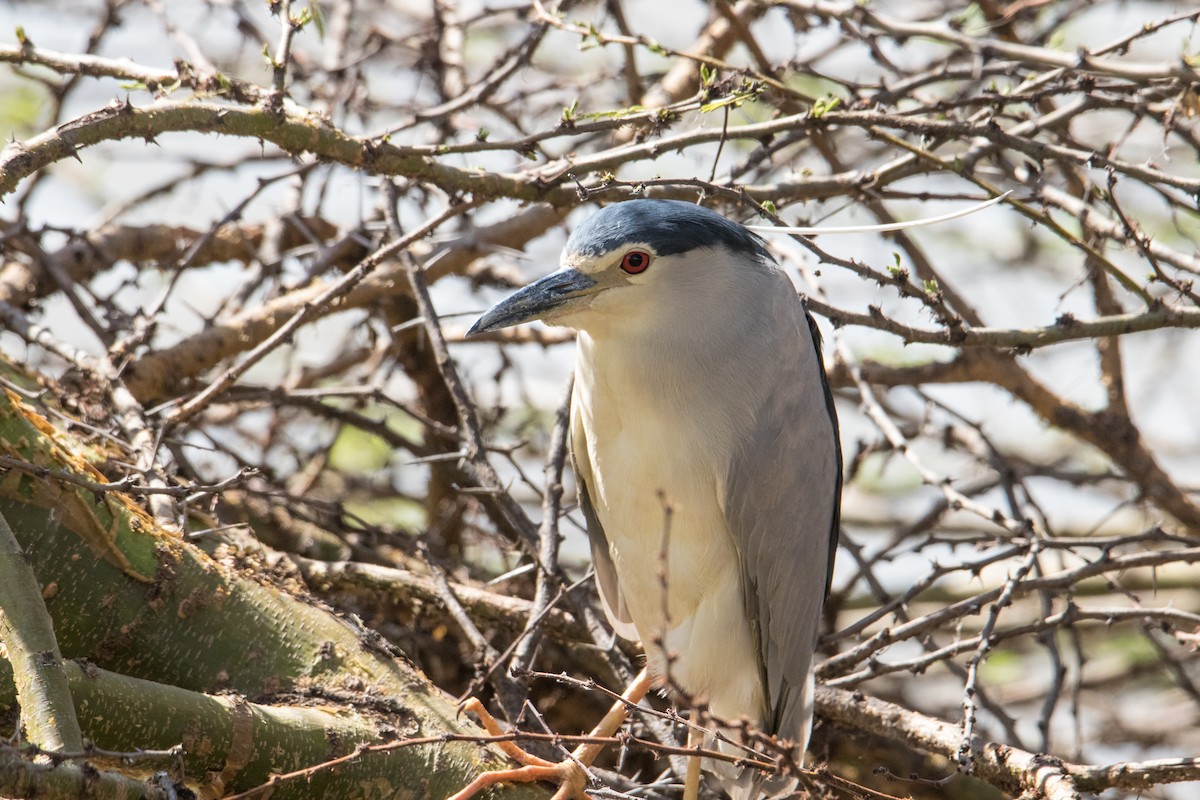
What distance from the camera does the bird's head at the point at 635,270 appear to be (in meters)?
2.39

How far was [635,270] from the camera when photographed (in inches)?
96.6

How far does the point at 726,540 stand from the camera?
2670mm

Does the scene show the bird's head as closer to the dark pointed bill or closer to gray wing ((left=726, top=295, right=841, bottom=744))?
the dark pointed bill

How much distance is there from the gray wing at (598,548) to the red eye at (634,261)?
20.4 inches

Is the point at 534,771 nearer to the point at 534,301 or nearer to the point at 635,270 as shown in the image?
the point at 534,301

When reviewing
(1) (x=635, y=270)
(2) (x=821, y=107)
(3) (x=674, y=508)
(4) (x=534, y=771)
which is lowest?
(4) (x=534, y=771)

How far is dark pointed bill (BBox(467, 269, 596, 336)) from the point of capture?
7.80ft

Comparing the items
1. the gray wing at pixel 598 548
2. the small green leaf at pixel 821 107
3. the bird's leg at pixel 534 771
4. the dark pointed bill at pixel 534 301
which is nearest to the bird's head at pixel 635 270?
the dark pointed bill at pixel 534 301

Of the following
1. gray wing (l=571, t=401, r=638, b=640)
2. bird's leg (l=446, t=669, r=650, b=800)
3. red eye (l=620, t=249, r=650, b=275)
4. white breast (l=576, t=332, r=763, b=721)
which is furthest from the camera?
gray wing (l=571, t=401, r=638, b=640)

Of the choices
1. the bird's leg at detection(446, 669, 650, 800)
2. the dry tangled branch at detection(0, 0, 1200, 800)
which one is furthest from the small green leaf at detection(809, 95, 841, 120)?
the bird's leg at detection(446, 669, 650, 800)

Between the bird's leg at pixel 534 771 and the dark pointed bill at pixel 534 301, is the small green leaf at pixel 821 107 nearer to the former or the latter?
the dark pointed bill at pixel 534 301

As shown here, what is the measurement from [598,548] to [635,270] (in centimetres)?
86

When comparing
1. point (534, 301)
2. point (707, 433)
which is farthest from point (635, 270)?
point (707, 433)

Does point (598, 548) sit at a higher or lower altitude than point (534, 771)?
higher
